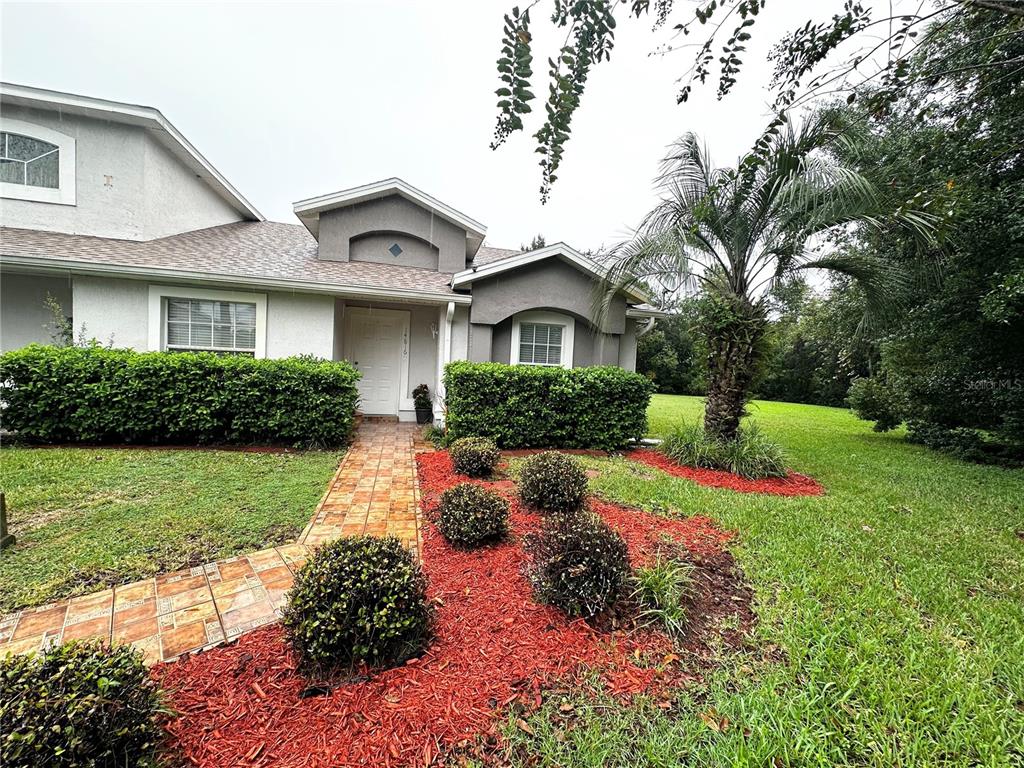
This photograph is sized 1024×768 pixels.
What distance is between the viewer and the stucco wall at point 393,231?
382 inches

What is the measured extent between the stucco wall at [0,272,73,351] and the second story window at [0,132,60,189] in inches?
76.1

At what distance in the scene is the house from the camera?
7598 mm

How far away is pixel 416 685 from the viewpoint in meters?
2.04

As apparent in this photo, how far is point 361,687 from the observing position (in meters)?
2.02

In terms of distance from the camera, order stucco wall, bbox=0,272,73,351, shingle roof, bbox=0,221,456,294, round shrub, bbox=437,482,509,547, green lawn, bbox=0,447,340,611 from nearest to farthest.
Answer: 1. green lawn, bbox=0,447,340,611
2. round shrub, bbox=437,482,509,547
3. shingle roof, bbox=0,221,456,294
4. stucco wall, bbox=0,272,73,351

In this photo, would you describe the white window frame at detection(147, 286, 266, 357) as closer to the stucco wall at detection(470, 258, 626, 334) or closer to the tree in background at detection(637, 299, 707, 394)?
the stucco wall at detection(470, 258, 626, 334)

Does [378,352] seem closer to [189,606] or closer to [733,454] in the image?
[189,606]

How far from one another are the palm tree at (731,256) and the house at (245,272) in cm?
184

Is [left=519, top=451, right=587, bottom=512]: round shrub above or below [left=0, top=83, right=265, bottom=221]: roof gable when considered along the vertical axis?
below

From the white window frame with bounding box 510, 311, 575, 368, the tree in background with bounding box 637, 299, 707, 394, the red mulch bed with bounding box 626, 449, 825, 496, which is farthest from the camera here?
the tree in background with bounding box 637, 299, 707, 394

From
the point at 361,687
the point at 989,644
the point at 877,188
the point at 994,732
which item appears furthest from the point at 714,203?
the point at 361,687

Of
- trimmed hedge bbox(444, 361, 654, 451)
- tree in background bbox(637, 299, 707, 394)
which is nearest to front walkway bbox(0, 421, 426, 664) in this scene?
trimmed hedge bbox(444, 361, 654, 451)

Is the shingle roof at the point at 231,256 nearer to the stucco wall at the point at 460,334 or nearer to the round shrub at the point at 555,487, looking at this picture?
the stucco wall at the point at 460,334

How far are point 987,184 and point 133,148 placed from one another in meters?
15.9
